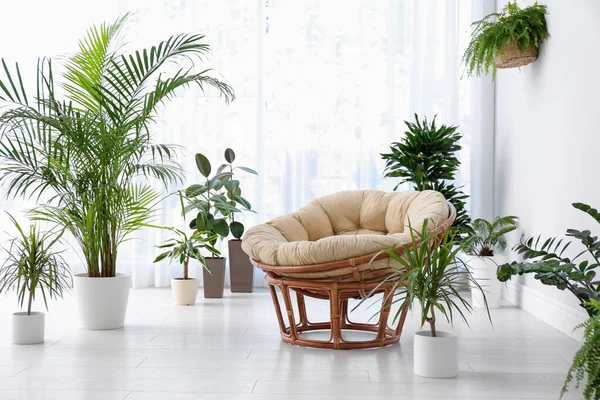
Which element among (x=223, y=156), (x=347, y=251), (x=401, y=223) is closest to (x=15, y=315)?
(x=347, y=251)

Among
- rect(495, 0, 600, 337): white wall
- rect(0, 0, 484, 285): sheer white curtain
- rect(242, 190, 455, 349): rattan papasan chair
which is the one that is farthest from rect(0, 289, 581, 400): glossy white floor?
rect(0, 0, 484, 285): sheer white curtain

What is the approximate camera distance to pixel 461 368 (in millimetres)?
2961

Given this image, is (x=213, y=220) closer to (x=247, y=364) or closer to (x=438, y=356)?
(x=247, y=364)

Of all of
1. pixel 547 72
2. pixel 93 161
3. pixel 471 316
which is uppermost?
pixel 547 72

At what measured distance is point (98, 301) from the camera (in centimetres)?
375

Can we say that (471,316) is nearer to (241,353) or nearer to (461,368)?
(461,368)

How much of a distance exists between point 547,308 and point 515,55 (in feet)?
5.10

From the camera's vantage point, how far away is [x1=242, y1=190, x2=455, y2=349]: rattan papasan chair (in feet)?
10.3

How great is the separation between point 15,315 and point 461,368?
84.7 inches

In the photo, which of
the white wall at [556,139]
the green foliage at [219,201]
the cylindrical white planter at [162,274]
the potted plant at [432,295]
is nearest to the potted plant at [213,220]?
the green foliage at [219,201]

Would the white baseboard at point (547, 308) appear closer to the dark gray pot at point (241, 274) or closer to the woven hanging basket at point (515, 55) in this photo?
the woven hanging basket at point (515, 55)

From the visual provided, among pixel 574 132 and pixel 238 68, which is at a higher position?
pixel 238 68

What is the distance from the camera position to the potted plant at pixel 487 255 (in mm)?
4668

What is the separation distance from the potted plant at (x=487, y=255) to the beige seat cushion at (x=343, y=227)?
42.8 inches
